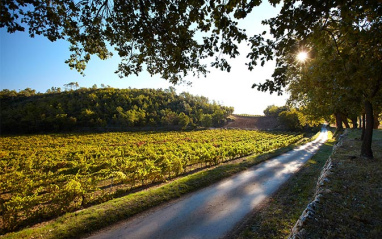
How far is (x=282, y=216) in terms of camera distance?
7.05 m

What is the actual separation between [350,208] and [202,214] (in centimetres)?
527

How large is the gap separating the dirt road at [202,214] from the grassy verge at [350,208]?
3.22m

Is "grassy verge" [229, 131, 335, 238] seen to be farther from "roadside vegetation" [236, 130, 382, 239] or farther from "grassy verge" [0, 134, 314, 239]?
"grassy verge" [0, 134, 314, 239]

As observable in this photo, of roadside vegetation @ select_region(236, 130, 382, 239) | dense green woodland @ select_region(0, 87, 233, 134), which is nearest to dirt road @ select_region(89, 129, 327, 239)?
roadside vegetation @ select_region(236, 130, 382, 239)

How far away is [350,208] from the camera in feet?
16.7

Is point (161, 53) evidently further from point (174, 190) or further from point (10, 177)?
point (10, 177)

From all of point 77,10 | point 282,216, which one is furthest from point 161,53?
Answer: point 282,216

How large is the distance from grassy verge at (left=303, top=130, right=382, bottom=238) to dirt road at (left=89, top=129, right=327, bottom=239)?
3.22 m

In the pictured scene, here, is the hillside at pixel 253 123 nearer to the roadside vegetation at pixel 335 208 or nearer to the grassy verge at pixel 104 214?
the roadside vegetation at pixel 335 208

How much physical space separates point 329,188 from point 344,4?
6427mm

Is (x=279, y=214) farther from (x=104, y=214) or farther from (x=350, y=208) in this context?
(x=104, y=214)

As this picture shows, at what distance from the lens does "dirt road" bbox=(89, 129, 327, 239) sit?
21.0 ft

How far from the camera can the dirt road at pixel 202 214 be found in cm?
639

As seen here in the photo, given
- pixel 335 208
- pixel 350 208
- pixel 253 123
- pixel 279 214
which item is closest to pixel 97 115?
pixel 253 123
